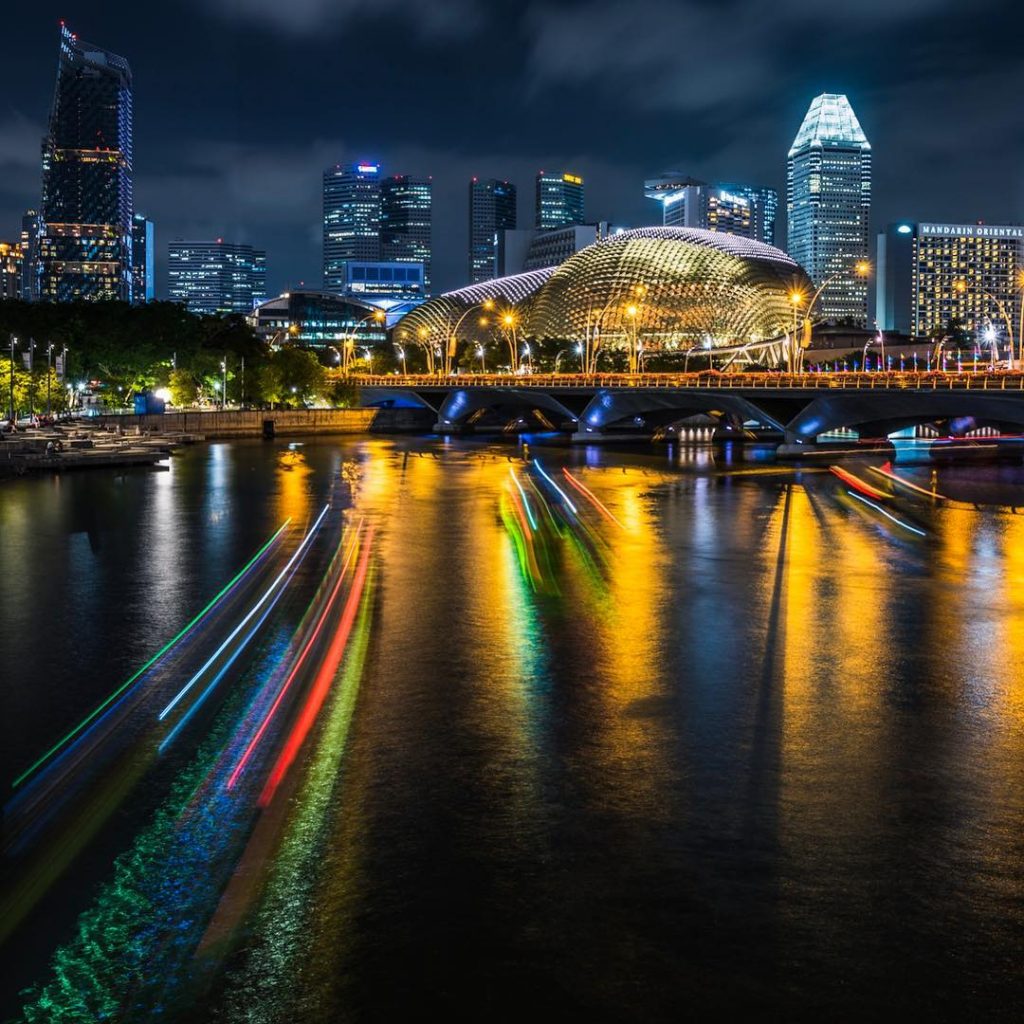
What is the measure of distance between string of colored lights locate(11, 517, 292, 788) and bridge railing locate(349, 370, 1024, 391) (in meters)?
50.0

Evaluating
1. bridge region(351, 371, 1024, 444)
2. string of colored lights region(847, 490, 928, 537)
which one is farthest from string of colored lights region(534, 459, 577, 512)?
bridge region(351, 371, 1024, 444)

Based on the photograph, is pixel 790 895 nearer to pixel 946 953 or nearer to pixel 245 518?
pixel 946 953

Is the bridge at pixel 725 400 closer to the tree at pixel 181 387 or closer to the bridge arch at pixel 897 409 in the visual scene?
the bridge arch at pixel 897 409

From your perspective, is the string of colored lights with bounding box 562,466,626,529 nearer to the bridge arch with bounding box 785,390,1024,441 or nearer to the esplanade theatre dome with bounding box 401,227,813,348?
the bridge arch with bounding box 785,390,1024,441

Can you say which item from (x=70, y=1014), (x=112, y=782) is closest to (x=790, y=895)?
(x=70, y=1014)

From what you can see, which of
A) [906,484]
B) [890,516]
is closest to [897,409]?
[906,484]

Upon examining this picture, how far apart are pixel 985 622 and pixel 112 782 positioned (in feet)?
54.9

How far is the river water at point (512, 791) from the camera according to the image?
889 centimetres

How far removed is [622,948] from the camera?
9.23 metres

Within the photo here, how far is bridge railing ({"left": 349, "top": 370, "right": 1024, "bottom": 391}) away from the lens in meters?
68.5

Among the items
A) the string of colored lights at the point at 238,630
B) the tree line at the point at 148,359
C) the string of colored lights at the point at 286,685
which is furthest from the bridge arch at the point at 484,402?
the string of colored lights at the point at 286,685

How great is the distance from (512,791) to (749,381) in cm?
7832

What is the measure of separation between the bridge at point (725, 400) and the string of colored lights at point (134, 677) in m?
50.4

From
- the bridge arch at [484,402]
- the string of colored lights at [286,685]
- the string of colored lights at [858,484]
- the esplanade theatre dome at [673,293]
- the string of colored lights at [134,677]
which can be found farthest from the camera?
the esplanade theatre dome at [673,293]
